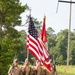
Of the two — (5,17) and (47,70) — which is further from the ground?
(5,17)

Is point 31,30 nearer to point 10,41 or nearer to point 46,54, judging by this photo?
point 46,54

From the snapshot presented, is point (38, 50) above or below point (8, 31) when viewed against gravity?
below

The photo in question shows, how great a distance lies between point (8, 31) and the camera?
947 inches

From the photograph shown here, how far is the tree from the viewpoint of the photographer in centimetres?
2183

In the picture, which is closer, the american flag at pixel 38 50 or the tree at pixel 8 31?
the american flag at pixel 38 50

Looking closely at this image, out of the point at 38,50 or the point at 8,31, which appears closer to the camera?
the point at 38,50

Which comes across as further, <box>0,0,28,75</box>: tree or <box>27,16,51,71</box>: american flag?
<box>0,0,28,75</box>: tree

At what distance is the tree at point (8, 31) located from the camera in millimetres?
21831

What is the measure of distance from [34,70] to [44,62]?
79 centimetres

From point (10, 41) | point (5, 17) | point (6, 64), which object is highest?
point (5, 17)

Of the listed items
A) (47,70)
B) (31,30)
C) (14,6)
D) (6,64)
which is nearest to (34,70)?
(47,70)

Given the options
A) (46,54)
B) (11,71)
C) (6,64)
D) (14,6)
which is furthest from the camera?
(14,6)

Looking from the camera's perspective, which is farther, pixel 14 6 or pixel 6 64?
pixel 14 6

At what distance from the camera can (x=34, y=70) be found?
40.3ft
